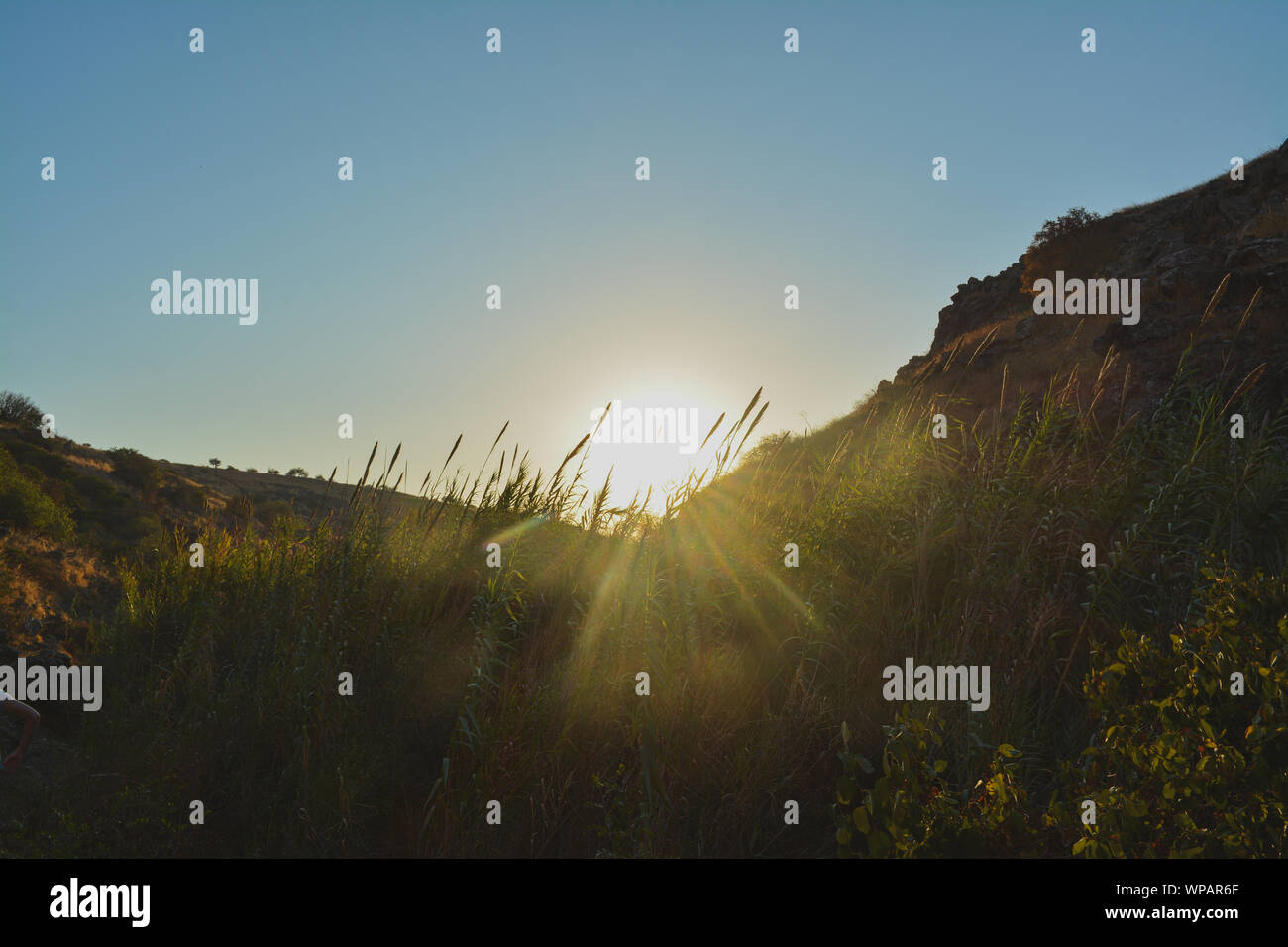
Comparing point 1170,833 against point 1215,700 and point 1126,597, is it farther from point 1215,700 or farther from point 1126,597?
point 1126,597

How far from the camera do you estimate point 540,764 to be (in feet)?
11.0

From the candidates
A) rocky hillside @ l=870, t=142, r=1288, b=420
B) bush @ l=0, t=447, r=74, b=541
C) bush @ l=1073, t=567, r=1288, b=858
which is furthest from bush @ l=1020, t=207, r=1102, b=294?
bush @ l=0, t=447, r=74, b=541

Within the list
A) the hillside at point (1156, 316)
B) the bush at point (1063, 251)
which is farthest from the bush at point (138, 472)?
the bush at point (1063, 251)

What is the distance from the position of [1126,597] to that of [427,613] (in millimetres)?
4223

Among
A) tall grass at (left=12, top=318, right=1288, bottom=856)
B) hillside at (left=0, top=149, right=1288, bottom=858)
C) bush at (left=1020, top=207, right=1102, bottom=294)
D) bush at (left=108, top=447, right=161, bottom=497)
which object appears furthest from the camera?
bush at (left=1020, top=207, right=1102, bottom=294)

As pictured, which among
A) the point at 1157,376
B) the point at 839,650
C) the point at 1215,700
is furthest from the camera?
the point at 1157,376

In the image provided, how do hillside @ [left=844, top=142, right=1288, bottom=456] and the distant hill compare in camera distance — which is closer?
the distant hill

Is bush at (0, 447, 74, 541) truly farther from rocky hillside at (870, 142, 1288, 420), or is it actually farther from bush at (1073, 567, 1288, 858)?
bush at (1073, 567, 1288, 858)

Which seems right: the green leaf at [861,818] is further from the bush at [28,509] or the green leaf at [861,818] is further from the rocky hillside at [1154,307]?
the bush at [28,509]

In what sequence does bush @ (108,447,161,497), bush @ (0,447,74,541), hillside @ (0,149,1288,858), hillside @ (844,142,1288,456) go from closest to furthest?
hillside @ (0,149,1288,858)
hillside @ (844,142,1288,456)
bush @ (0,447,74,541)
bush @ (108,447,161,497)

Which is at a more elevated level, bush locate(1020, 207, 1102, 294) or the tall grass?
bush locate(1020, 207, 1102, 294)

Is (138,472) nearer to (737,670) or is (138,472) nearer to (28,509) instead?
(28,509)
